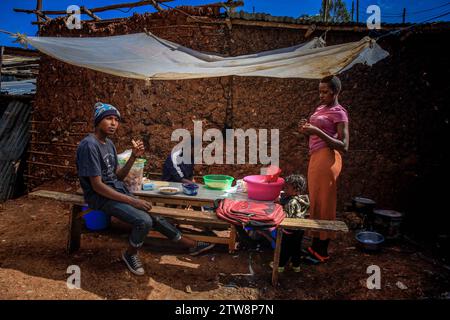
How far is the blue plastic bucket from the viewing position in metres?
4.15

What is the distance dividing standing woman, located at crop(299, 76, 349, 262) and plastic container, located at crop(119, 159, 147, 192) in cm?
184

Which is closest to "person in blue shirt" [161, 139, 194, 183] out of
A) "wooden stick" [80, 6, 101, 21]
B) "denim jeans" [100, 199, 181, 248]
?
"denim jeans" [100, 199, 181, 248]

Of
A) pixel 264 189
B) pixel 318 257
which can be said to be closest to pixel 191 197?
pixel 264 189

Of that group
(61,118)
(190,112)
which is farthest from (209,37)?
(61,118)

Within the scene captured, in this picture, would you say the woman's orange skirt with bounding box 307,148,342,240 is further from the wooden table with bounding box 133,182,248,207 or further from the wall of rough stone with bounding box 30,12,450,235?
the wall of rough stone with bounding box 30,12,450,235

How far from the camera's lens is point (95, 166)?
2762 millimetres

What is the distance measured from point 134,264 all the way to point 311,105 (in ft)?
12.7

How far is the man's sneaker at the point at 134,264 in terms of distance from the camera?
3053 millimetres

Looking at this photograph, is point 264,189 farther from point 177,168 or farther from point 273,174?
point 177,168

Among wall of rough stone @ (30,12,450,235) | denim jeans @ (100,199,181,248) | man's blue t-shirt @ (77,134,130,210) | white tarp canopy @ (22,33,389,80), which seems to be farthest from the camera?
wall of rough stone @ (30,12,450,235)

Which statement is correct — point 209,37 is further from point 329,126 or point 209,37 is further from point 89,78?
point 329,126

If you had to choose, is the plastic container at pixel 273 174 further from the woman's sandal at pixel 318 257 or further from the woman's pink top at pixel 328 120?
the woman's sandal at pixel 318 257

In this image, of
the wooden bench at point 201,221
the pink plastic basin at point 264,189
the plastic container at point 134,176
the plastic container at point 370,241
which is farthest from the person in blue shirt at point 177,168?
the plastic container at point 370,241

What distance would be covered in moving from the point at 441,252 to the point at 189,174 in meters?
3.71
